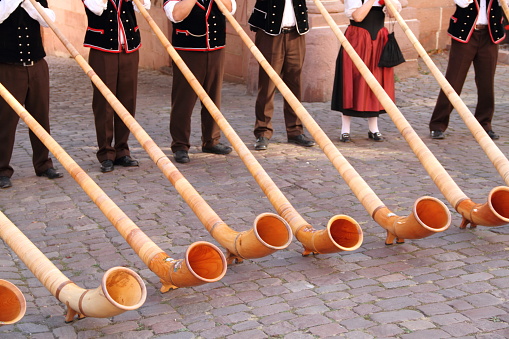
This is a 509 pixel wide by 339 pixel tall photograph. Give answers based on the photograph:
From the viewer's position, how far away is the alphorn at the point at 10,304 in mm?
3361

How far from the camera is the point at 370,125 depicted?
7156 mm

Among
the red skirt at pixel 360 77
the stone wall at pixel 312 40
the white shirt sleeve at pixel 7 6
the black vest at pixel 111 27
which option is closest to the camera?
the white shirt sleeve at pixel 7 6

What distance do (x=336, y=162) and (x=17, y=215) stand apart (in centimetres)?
215

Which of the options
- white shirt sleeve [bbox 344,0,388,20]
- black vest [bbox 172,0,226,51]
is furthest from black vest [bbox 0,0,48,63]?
white shirt sleeve [bbox 344,0,388,20]

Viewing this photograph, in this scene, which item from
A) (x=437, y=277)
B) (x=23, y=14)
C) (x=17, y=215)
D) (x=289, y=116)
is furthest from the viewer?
(x=289, y=116)

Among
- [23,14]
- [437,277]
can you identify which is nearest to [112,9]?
[23,14]

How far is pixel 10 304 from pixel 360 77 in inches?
171

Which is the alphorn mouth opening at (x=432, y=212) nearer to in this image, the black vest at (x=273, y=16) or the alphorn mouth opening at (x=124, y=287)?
the alphorn mouth opening at (x=124, y=287)

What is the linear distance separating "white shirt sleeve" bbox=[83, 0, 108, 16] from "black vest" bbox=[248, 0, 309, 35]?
144 centimetres

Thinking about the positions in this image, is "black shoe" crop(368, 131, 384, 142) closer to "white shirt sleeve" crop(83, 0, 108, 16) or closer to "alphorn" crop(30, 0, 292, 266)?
"white shirt sleeve" crop(83, 0, 108, 16)

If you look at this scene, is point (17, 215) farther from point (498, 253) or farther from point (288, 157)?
point (498, 253)

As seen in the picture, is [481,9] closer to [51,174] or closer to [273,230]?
[273,230]

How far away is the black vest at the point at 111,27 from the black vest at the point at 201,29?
1.36 ft

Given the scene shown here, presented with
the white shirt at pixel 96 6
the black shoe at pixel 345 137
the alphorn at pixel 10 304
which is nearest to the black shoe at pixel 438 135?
the black shoe at pixel 345 137
